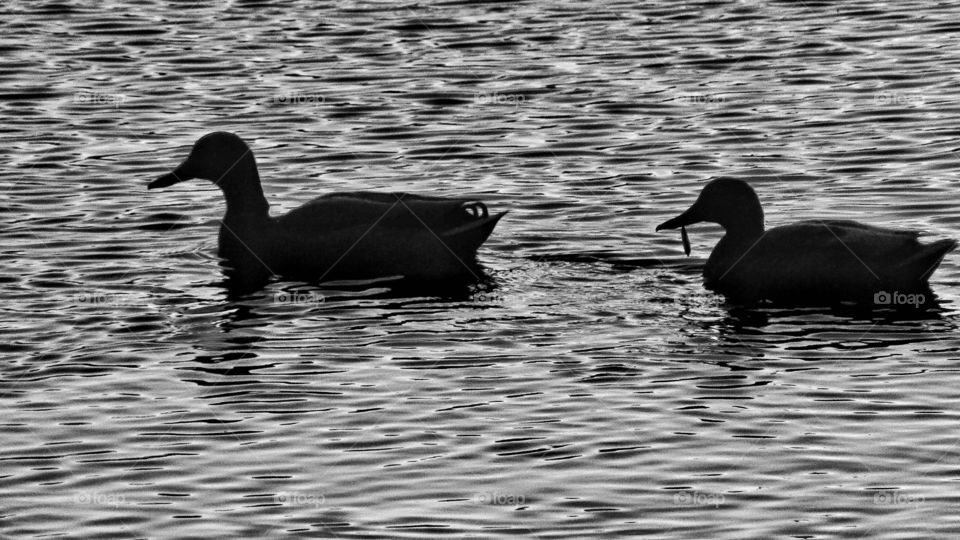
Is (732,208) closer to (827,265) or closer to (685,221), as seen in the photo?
(685,221)

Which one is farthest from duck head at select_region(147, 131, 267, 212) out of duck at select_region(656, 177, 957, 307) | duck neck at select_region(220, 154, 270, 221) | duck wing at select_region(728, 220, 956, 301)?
duck wing at select_region(728, 220, 956, 301)

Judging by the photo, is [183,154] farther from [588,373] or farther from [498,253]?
[588,373]

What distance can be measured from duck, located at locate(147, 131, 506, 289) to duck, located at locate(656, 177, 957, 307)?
1853mm

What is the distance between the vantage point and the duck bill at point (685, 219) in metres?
15.1

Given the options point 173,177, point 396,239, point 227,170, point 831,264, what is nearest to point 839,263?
point 831,264

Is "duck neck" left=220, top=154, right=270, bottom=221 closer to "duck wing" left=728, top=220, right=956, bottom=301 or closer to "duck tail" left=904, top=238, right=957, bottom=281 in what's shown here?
"duck wing" left=728, top=220, right=956, bottom=301

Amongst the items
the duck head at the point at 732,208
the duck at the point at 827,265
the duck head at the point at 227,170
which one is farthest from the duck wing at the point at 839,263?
the duck head at the point at 227,170

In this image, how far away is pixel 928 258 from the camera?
45.4 feet

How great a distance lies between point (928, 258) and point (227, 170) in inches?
221

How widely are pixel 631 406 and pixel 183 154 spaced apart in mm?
8225

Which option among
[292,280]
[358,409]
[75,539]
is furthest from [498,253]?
[75,539]

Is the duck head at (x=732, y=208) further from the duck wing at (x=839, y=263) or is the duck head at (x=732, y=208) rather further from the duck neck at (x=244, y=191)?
the duck neck at (x=244, y=191)

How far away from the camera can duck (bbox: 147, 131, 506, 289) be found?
15.0 meters

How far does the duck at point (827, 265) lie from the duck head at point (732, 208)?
235mm
